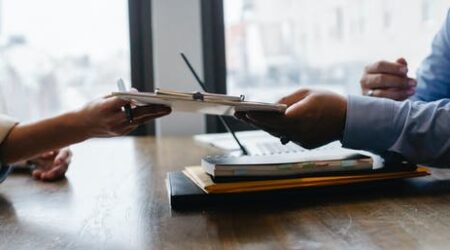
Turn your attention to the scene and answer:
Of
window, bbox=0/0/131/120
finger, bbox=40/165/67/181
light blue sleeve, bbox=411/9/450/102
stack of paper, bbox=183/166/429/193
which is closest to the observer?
stack of paper, bbox=183/166/429/193

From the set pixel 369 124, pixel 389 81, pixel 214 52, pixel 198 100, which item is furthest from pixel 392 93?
pixel 214 52

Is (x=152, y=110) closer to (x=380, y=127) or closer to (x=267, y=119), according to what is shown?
(x=267, y=119)

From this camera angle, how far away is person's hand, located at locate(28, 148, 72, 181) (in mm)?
914

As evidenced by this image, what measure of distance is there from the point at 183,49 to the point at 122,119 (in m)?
1.10

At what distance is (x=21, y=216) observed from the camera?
2.10 feet

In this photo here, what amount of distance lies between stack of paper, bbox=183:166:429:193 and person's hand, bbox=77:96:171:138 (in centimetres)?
11

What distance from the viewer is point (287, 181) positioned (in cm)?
63

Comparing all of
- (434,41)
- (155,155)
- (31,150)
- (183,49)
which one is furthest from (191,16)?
(31,150)

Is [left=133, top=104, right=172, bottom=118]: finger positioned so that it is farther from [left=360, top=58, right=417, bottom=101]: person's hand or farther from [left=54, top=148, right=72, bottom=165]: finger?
[left=360, top=58, right=417, bottom=101]: person's hand

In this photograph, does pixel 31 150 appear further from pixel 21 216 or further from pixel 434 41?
pixel 434 41

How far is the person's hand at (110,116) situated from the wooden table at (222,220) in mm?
99

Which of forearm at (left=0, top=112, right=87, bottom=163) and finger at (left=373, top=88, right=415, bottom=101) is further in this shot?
finger at (left=373, top=88, right=415, bottom=101)

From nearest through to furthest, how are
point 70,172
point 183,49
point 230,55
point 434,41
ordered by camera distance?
point 70,172 → point 434,41 → point 183,49 → point 230,55

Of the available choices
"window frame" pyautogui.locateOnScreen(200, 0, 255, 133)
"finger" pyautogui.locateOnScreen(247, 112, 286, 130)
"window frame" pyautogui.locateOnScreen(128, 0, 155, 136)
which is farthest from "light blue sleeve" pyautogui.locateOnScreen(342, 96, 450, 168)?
"window frame" pyautogui.locateOnScreen(128, 0, 155, 136)
